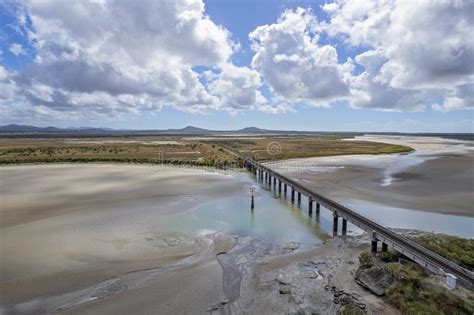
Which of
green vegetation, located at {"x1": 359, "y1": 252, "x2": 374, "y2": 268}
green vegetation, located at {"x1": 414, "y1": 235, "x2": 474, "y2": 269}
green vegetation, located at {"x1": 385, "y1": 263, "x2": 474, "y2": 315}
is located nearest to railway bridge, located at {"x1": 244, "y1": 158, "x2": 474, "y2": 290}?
green vegetation, located at {"x1": 385, "y1": 263, "x2": 474, "y2": 315}

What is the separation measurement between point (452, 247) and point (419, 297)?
267 inches

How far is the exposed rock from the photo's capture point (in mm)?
11734

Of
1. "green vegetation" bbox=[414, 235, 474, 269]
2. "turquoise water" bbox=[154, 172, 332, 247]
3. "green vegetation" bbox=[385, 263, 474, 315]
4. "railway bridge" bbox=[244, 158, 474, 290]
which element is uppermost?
"railway bridge" bbox=[244, 158, 474, 290]

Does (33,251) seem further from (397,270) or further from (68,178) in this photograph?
(68,178)

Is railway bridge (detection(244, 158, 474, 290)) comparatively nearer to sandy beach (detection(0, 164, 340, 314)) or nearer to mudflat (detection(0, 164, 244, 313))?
sandy beach (detection(0, 164, 340, 314))

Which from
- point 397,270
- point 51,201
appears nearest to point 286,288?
point 397,270

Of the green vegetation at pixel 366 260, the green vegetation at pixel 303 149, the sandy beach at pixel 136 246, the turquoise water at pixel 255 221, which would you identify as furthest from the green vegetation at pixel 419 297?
the green vegetation at pixel 303 149

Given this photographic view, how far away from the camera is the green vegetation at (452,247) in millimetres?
14070

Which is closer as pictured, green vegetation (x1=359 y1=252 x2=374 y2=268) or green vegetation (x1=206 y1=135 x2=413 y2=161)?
green vegetation (x1=359 y1=252 x2=374 y2=268)

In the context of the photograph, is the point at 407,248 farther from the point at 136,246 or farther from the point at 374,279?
the point at 136,246

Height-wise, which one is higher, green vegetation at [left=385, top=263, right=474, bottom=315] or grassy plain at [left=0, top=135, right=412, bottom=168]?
grassy plain at [left=0, top=135, right=412, bottom=168]

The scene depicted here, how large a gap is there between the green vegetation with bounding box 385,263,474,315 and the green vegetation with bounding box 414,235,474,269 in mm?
3349

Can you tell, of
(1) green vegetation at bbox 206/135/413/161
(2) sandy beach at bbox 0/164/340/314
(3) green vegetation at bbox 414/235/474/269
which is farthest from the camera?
(1) green vegetation at bbox 206/135/413/161

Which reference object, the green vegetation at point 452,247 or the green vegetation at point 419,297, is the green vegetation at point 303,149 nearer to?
the green vegetation at point 452,247
